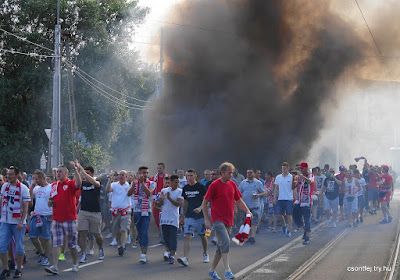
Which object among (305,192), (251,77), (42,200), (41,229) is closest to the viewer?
(41,229)

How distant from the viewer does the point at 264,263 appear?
35.8 feet

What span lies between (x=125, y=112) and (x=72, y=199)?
80.9ft

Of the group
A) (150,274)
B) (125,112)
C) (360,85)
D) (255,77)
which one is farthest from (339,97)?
(150,274)

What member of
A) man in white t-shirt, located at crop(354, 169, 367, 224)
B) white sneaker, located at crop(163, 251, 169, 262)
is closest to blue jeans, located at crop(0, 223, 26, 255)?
white sneaker, located at crop(163, 251, 169, 262)

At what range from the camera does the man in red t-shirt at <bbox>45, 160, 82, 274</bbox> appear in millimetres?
9860

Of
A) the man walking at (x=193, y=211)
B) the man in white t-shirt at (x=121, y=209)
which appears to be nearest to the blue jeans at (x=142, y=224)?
the man in white t-shirt at (x=121, y=209)

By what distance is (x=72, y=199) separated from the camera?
10125 millimetres

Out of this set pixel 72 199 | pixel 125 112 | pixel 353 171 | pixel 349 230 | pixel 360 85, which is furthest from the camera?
pixel 125 112

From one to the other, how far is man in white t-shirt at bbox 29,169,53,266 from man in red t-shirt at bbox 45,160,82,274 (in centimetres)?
92

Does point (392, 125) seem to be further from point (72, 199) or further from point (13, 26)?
point (72, 199)

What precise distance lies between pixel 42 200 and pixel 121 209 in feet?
5.96

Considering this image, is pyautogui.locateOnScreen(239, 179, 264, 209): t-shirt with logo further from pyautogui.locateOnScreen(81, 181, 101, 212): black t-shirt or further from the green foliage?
the green foliage

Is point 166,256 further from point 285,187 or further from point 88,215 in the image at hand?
point 285,187

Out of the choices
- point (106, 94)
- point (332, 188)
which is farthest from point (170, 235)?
point (106, 94)
